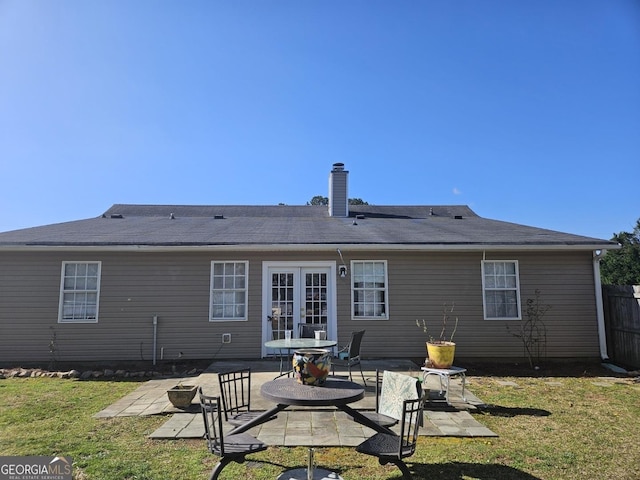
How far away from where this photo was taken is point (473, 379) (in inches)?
270

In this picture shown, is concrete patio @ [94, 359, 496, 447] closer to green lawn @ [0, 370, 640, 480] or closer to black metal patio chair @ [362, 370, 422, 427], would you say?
green lawn @ [0, 370, 640, 480]

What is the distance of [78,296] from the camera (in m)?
8.05

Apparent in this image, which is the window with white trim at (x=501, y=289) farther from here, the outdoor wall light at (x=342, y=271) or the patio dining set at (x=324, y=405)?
the patio dining set at (x=324, y=405)

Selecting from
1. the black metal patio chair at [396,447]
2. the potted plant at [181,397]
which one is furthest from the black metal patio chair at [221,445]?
the potted plant at [181,397]

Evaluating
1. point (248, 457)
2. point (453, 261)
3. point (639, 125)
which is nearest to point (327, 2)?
point (453, 261)

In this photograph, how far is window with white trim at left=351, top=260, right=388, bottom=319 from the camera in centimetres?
819

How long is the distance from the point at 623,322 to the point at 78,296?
11583 mm

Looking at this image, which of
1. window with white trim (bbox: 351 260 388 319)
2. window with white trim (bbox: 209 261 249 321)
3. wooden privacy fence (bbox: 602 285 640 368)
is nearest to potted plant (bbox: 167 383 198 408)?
window with white trim (bbox: 209 261 249 321)

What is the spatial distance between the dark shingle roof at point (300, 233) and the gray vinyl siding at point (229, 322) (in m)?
0.36

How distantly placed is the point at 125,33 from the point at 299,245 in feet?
16.4

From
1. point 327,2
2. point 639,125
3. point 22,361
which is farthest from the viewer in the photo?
point 639,125

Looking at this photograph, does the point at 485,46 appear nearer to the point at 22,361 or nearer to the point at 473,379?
the point at 473,379

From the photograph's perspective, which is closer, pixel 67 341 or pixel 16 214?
pixel 67 341

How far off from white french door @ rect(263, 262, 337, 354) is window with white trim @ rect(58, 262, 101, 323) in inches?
143
